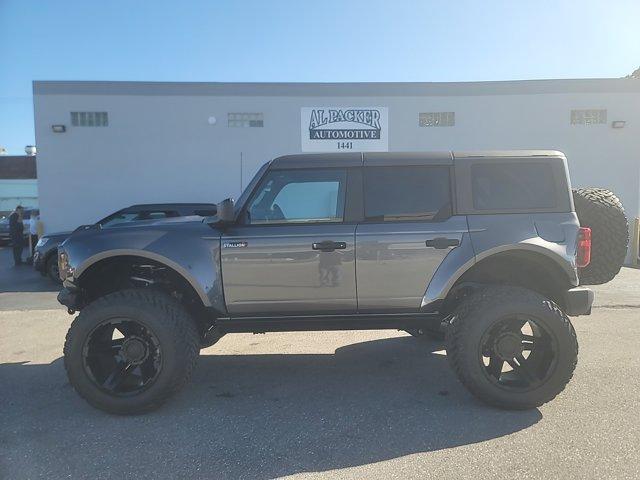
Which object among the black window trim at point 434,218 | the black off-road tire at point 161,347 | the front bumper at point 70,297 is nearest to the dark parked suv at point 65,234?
the front bumper at point 70,297

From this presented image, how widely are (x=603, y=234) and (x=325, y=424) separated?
9.43 feet

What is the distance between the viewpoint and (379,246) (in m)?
3.80

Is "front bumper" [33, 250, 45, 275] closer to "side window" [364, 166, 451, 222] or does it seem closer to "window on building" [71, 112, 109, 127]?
"window on building" [71, 112, 109, 127]

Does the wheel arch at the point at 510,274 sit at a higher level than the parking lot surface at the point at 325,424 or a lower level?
higher

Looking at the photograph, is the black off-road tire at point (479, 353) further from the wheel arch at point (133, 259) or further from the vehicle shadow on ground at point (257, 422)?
the wheel arch at point (133, 259)

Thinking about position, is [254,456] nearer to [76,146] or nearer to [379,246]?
[379,246]

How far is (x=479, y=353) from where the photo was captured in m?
3.74

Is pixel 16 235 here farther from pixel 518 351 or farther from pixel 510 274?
pixel 518 351

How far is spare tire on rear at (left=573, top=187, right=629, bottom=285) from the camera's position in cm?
421

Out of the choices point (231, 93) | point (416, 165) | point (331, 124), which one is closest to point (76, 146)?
point (231, 93)

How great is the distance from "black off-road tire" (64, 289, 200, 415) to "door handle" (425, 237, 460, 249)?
78.7 inches

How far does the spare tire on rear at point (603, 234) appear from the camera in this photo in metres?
4.21

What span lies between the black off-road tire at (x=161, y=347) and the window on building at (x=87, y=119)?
994 centimetres

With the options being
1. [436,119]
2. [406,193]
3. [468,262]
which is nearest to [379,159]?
[406,193]
